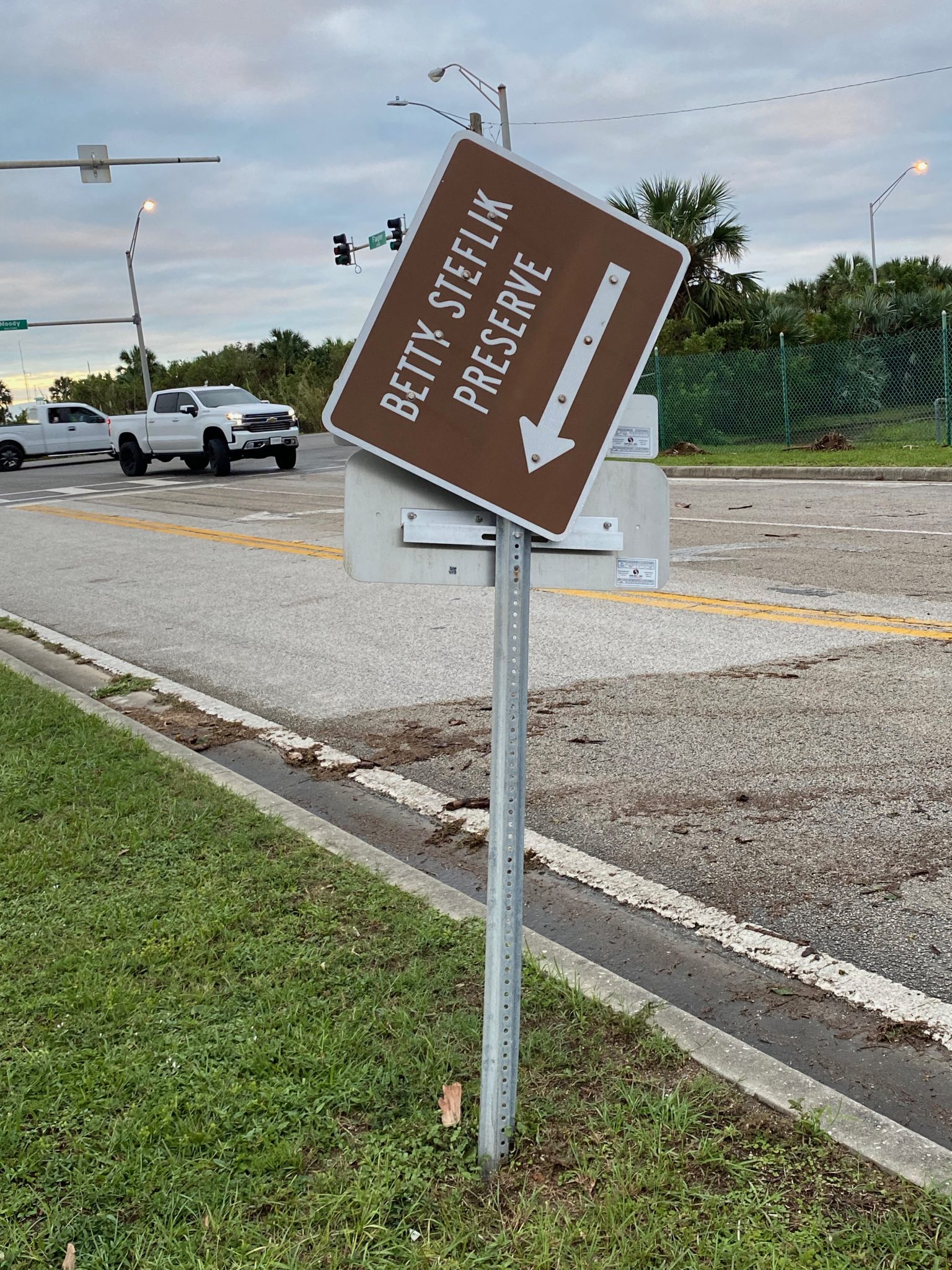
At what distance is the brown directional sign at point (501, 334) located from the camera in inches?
93.6

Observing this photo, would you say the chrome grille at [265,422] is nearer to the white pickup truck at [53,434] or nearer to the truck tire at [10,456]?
the white pickup truck at [53,434]

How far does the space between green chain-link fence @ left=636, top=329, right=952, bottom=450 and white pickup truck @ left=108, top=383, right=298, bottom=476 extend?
25.5 feet

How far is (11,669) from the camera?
7.64m

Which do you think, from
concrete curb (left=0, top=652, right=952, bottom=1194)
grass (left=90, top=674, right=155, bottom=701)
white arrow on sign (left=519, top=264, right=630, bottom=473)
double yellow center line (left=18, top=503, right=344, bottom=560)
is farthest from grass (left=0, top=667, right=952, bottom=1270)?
double yellow center line (left=18, top=503, right=344, bottom=560)

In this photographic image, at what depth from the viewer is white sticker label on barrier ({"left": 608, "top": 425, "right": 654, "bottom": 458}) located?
250cm

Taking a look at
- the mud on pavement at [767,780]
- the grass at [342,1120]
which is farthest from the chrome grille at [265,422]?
the grass at [342,1120]

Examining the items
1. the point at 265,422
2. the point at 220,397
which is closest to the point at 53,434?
the point at 220,397

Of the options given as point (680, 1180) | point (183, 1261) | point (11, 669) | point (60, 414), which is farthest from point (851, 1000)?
point (60, 414)

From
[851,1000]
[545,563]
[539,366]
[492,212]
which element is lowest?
[851,1000]

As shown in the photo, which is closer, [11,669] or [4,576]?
[11,669]

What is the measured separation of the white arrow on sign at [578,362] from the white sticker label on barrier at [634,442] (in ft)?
0.53

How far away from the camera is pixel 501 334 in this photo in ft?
7.80

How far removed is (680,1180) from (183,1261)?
3.17 feet

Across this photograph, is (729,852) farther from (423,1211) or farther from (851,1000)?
(423,1211)
